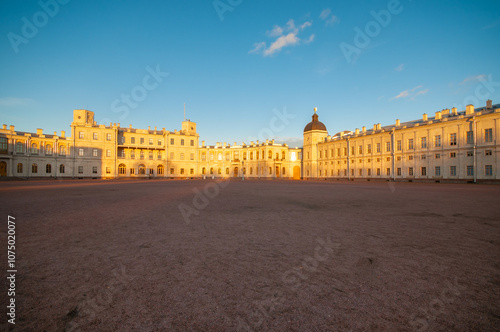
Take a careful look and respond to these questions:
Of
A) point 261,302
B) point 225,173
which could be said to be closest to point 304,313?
point 261,302

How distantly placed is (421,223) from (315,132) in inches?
2292

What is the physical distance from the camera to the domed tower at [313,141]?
62219 mm

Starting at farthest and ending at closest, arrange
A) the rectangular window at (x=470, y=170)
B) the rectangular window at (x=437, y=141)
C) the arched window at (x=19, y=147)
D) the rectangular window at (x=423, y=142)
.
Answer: the arched window at (x=19, y=147), the rectangular window at (x=423, y=142), the rectangular window at (x=437, y=141), the rectangular window at (x=470, y=170)

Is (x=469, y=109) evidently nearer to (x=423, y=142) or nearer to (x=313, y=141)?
(x=423, y=142)

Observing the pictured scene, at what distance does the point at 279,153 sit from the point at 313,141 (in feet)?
35.0

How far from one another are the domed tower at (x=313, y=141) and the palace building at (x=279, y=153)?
0.24 metres

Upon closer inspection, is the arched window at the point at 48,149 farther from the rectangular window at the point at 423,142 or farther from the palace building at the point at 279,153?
the rectangular window at the point at 423,142

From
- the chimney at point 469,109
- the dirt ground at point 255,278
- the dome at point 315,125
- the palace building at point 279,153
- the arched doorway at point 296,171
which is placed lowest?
the dirt ground at point 255,278

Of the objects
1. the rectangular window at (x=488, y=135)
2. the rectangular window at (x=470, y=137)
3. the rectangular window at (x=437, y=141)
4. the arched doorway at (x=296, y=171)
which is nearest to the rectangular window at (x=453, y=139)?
the rectangular window at (x=470, y=137)

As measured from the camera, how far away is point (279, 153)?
6925 cm

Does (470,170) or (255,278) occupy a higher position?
(470,170)

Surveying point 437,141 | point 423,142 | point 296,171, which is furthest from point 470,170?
point 296,171

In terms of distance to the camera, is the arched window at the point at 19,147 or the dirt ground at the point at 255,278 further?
the arched window at the point at 19,147

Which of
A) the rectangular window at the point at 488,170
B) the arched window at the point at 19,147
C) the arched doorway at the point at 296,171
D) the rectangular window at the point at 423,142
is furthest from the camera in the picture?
the arched doorway at the point at 296,171
